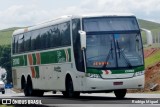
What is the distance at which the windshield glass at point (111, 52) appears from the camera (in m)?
26.7

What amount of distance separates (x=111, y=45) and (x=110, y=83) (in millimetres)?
1502

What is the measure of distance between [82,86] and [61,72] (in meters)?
2.94

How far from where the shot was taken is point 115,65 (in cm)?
2673

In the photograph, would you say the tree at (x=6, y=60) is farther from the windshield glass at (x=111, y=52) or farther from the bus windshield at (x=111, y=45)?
the windshield glass at (x=111, y=52)

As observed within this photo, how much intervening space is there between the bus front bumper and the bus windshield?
1.71 feet

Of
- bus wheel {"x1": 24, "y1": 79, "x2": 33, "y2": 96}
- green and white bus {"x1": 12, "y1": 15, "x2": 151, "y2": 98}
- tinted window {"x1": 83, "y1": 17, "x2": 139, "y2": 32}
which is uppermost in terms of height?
tinted window {"x1": 83, "y1": 17, "x2": 139, "y2": 32}

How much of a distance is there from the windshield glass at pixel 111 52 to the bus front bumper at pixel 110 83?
0.55 metres

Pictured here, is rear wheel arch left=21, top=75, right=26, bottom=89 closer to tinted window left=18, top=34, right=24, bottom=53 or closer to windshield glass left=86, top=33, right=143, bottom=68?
tinted window left=18, top=34, right=24, bottom=53

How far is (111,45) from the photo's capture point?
26844 mm

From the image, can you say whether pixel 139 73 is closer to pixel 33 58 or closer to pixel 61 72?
pixel 61 72

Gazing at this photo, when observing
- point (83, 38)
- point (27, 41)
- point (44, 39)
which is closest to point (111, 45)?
point (83, 38)

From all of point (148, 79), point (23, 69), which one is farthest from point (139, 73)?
point (148, 79)

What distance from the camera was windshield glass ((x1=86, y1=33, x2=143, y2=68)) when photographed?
87.7 ft

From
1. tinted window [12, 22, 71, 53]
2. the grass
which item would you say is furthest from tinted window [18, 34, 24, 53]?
the grass
